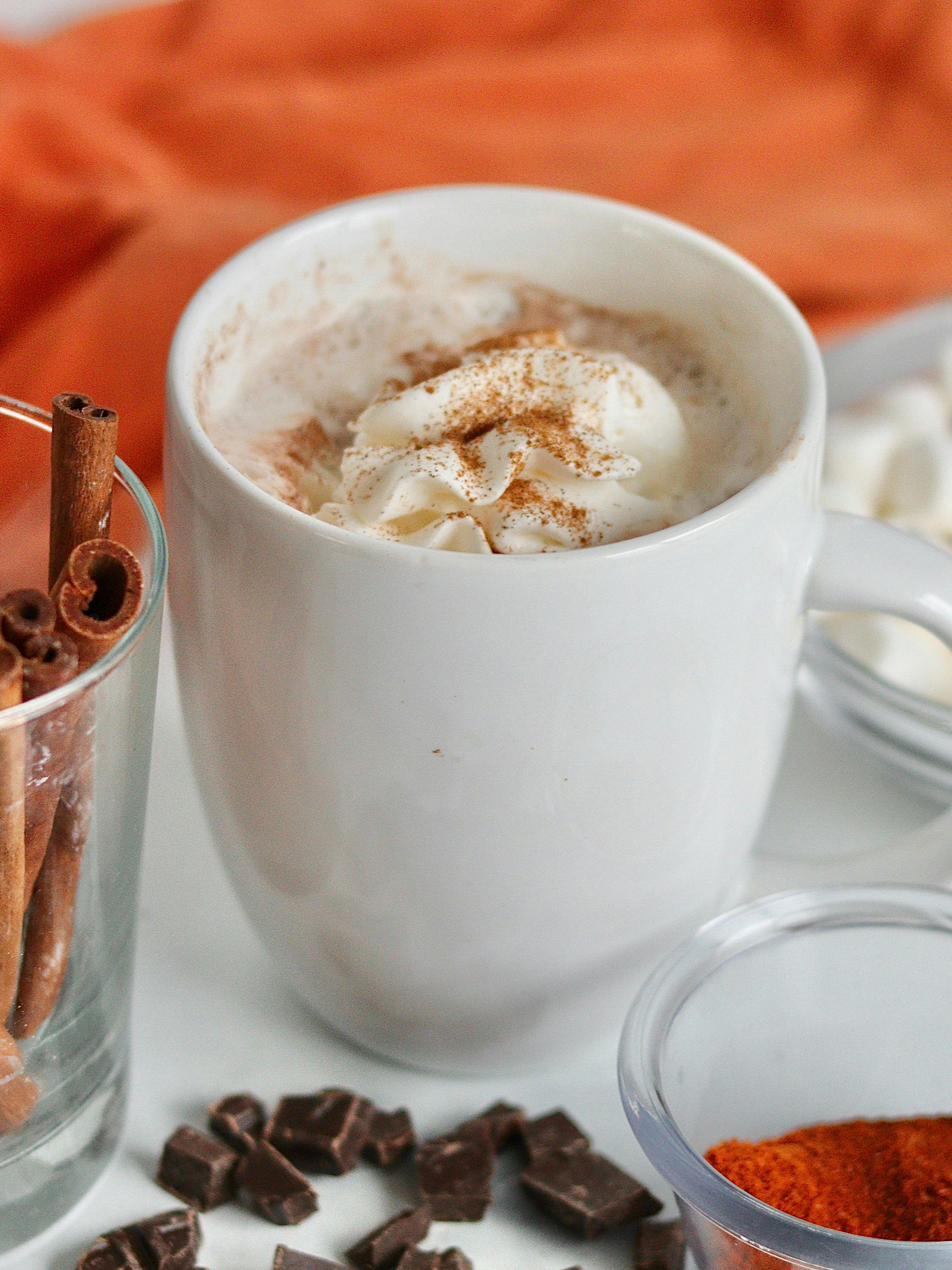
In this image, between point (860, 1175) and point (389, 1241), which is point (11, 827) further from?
point (860, 1175)

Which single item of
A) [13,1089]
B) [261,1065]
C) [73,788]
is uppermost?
[73,788]

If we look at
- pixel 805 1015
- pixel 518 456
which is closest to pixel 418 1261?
pixel 805 1015

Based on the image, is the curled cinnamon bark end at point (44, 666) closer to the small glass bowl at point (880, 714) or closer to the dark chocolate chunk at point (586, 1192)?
the dark chocolate chunk at point (586, 1192)

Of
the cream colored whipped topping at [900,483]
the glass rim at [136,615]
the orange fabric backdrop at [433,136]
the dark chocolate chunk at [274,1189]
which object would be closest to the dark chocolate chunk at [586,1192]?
the dark chocolate chunk at [274,1189]

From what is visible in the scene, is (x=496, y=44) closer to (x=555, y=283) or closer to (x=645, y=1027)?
(x=555, y=283)

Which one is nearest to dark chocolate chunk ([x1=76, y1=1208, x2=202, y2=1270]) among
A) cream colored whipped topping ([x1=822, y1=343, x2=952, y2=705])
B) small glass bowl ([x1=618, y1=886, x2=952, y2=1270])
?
small glass bowl ([x1=618, y1=886, x2=952, y2=1270])

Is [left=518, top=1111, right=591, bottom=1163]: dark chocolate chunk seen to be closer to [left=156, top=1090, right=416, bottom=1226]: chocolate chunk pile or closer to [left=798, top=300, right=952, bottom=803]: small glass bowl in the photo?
[left=156, top=1090, right=416, bottom=1226]: chocolate chunk pile

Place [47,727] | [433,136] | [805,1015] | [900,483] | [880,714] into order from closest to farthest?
1. [47,727]
2. [805,1015]
3. [880,714]
4. [900,483]
5. [433,136]
